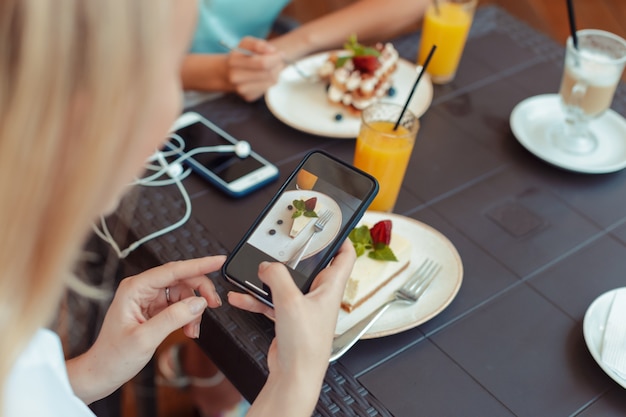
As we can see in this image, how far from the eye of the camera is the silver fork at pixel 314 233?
0.80 metres

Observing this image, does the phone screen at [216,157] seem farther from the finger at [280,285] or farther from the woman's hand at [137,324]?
the finger at [280,285]

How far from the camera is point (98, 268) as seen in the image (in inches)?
41.6

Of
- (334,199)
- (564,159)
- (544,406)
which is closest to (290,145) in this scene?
(334,199)

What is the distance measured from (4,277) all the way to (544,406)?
1.87 ft

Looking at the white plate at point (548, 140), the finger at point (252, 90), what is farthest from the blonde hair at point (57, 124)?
the white plate at point (548, 140)

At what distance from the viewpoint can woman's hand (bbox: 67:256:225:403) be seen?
2.56ft

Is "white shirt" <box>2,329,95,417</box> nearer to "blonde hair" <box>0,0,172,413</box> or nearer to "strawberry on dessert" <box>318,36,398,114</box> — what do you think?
"blonde hair" <box>0,0,172,413</box>

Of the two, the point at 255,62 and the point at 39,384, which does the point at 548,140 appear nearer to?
the point at 255,62

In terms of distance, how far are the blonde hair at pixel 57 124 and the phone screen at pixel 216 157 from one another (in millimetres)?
493

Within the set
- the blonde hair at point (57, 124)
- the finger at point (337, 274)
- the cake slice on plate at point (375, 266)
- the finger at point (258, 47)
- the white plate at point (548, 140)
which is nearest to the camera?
the blonde hair at point (57, 124)

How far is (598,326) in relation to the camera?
859 millimetres

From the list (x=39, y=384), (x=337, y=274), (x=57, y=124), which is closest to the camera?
(x=57, y=124)

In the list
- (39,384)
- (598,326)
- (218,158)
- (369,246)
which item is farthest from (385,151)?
(39,384)

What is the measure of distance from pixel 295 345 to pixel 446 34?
0.77 meters
